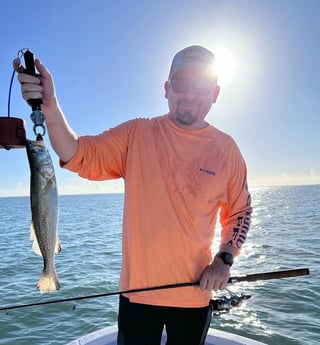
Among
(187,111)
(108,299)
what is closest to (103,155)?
(187,111)

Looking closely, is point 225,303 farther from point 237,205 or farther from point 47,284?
point 47,284

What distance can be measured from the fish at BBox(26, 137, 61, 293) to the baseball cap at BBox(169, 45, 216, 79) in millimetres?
1153

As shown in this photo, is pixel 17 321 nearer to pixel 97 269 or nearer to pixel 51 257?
pixel 97 269

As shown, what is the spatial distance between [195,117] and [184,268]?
104 cm

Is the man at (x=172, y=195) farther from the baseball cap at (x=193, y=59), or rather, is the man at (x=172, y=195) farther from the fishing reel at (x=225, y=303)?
the fishing reel at (x=225, y=303)

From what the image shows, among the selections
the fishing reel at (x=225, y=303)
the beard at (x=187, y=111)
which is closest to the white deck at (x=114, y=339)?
the fishing reel at (x=225, y=303)

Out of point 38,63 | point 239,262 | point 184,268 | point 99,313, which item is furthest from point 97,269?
point 38,63

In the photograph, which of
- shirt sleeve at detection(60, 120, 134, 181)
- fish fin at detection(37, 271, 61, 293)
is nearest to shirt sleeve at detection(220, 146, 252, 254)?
shirt sleeve at detection(60, 120, 134, 181)

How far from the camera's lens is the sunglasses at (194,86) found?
2.53 meters

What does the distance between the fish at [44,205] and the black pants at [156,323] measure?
55 cm

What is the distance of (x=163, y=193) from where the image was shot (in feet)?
7.80

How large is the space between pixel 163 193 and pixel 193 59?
3.24 feet

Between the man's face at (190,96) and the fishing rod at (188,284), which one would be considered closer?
the fishing rod at (188,284)

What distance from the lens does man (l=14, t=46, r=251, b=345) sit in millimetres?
2348
